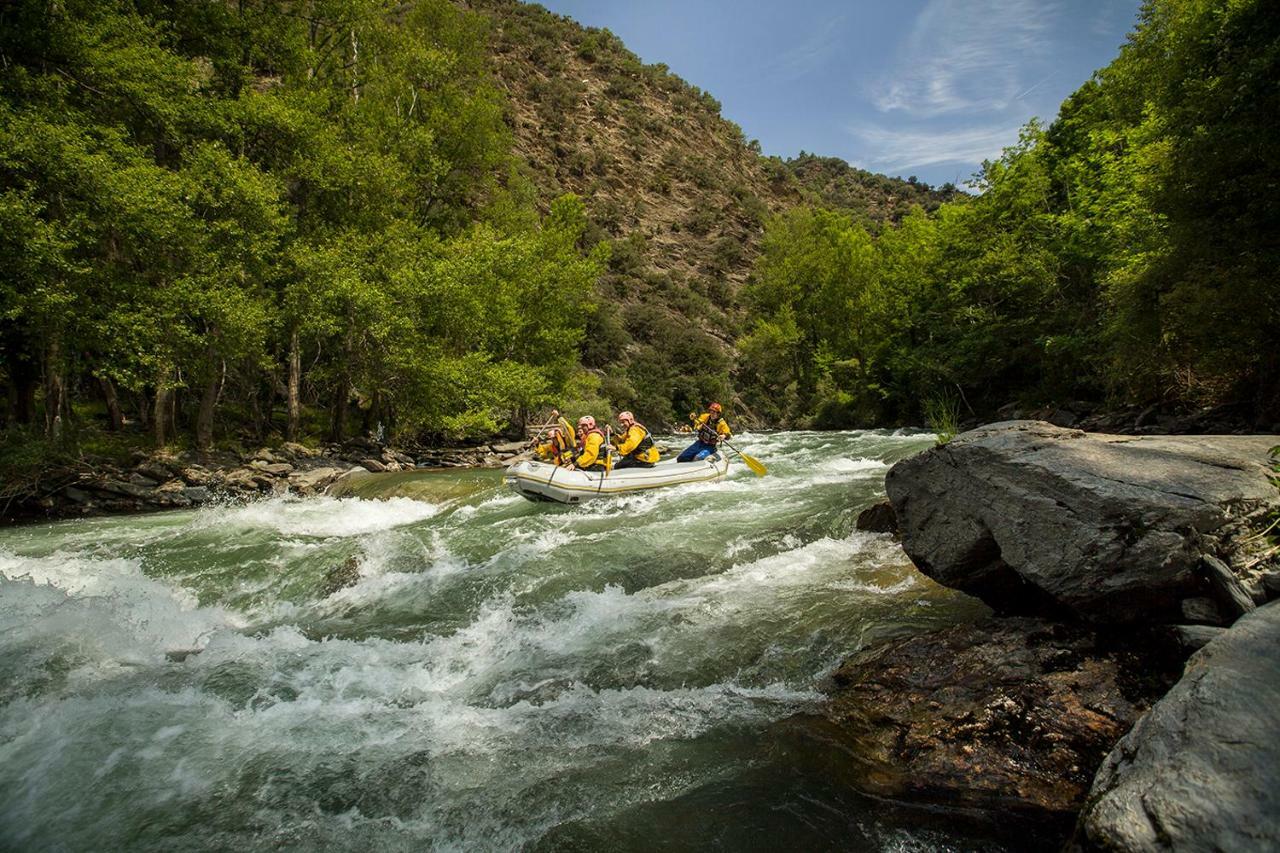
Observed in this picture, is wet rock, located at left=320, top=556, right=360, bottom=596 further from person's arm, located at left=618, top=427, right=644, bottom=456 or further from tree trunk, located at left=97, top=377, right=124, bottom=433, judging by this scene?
tree trunk, located at left=97, top=377, right=124, bottom=433

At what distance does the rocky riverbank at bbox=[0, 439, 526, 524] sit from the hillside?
55.9 ft

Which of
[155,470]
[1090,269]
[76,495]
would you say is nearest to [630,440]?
[155,470]

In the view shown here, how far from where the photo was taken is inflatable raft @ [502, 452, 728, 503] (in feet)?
34.5

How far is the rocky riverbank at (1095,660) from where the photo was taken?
181 centimetres

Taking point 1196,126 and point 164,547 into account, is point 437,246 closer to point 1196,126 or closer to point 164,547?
point 164,547

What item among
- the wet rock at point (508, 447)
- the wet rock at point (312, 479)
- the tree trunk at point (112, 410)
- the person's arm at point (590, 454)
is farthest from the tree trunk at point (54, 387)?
the person's arm at point (590, 454)

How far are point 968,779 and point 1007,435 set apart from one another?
2619mm

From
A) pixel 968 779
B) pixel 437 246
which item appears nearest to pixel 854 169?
pixel 437 246

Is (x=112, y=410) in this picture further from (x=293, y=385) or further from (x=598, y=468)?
(x=598, y=468)

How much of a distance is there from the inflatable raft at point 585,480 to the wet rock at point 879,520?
193 inches

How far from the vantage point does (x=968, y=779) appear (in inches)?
106

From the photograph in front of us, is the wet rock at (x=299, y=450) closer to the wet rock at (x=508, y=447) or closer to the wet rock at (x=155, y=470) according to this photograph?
the wet rock at (x=155, y=470)

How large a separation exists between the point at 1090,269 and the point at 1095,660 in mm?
16934

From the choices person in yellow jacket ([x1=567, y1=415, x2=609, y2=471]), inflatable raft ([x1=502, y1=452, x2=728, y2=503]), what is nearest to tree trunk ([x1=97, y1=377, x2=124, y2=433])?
inflatable raft ([x1=502, y1=452, x2=728, y2=503])
